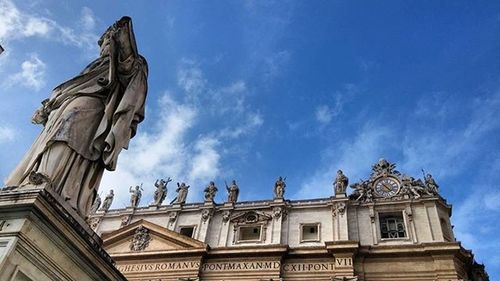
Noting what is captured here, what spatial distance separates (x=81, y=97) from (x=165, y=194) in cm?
2253

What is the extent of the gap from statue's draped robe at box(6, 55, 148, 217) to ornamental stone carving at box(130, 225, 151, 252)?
61.4 feet

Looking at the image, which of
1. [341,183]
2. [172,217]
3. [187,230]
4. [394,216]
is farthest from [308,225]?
[172,217]

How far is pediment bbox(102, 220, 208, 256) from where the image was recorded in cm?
2364

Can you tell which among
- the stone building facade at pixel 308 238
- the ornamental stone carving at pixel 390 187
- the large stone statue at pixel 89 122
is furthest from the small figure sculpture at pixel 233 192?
the large stone statue at pixel 89 122

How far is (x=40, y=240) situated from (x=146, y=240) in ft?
68.8

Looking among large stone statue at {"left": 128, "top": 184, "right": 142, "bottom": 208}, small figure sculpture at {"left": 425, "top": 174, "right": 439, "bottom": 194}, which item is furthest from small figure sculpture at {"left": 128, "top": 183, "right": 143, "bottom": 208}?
small figure sculpture at {"left": 425, "top": 174, "right": 439, "bottom": 194}

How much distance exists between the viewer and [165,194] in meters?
28.3

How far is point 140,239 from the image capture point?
24703mm

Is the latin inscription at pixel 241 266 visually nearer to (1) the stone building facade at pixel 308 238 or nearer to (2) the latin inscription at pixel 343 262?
(1) the stone building facade at pixel 308 238

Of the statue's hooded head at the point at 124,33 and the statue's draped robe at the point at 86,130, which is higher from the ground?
the statue's hooded head at the point at 124,33

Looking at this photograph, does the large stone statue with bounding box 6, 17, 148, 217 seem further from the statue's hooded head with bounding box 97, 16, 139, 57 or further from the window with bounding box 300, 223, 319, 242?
the window with bounding box 300, 223, 319, 242

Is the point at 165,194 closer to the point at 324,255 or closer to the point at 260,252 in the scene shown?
the point at 260,252

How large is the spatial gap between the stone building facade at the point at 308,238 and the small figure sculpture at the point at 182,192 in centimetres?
55

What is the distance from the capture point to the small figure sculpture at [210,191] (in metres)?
26.4
